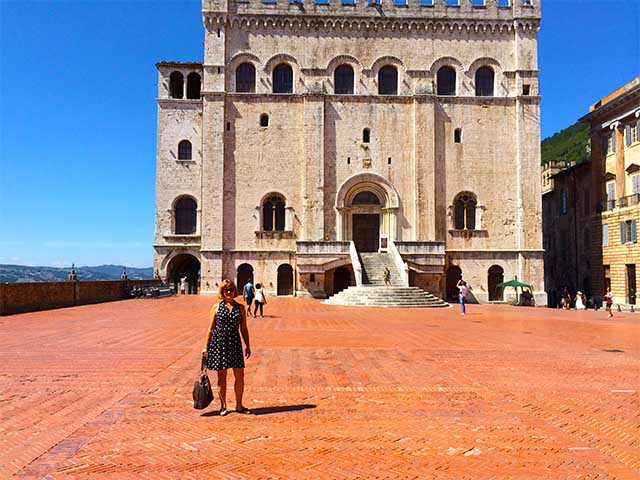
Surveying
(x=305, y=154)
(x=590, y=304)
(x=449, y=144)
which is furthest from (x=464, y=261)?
(x=305, y=154)

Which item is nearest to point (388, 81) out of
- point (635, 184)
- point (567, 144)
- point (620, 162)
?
point (620, 162)

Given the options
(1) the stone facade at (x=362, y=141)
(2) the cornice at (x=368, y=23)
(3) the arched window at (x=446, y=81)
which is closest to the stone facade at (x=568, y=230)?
(1) the stone facade at (x=362, y=141)

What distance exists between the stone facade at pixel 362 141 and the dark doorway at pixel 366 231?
0.08 meters

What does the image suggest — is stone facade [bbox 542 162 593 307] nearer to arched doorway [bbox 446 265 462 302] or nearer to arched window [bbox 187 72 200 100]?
arched doorway [bbox 446 265 462 302]

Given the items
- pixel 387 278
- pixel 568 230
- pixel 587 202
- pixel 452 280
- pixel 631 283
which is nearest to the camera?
pixel 387 278

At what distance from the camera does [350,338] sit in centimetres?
1501

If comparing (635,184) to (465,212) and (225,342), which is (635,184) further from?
(225,342)

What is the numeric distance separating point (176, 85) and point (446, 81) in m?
19.7

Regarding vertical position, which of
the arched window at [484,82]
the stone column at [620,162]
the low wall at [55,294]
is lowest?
the low wall at [55,294]

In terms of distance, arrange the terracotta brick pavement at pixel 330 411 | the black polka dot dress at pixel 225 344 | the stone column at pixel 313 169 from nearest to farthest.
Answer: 1. the terracotta brick pavement at pixel 330 411
2. the black polka dot dress at pixel 225 344
3. the stone column at pixel 313 169

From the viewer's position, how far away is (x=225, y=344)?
7.25m

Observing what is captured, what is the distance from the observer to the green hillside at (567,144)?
241ft

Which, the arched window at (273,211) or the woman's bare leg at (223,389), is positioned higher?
the arched window at (273,211)

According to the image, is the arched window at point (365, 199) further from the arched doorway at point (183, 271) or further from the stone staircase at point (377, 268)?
the arched doorway at point (183, 271)
